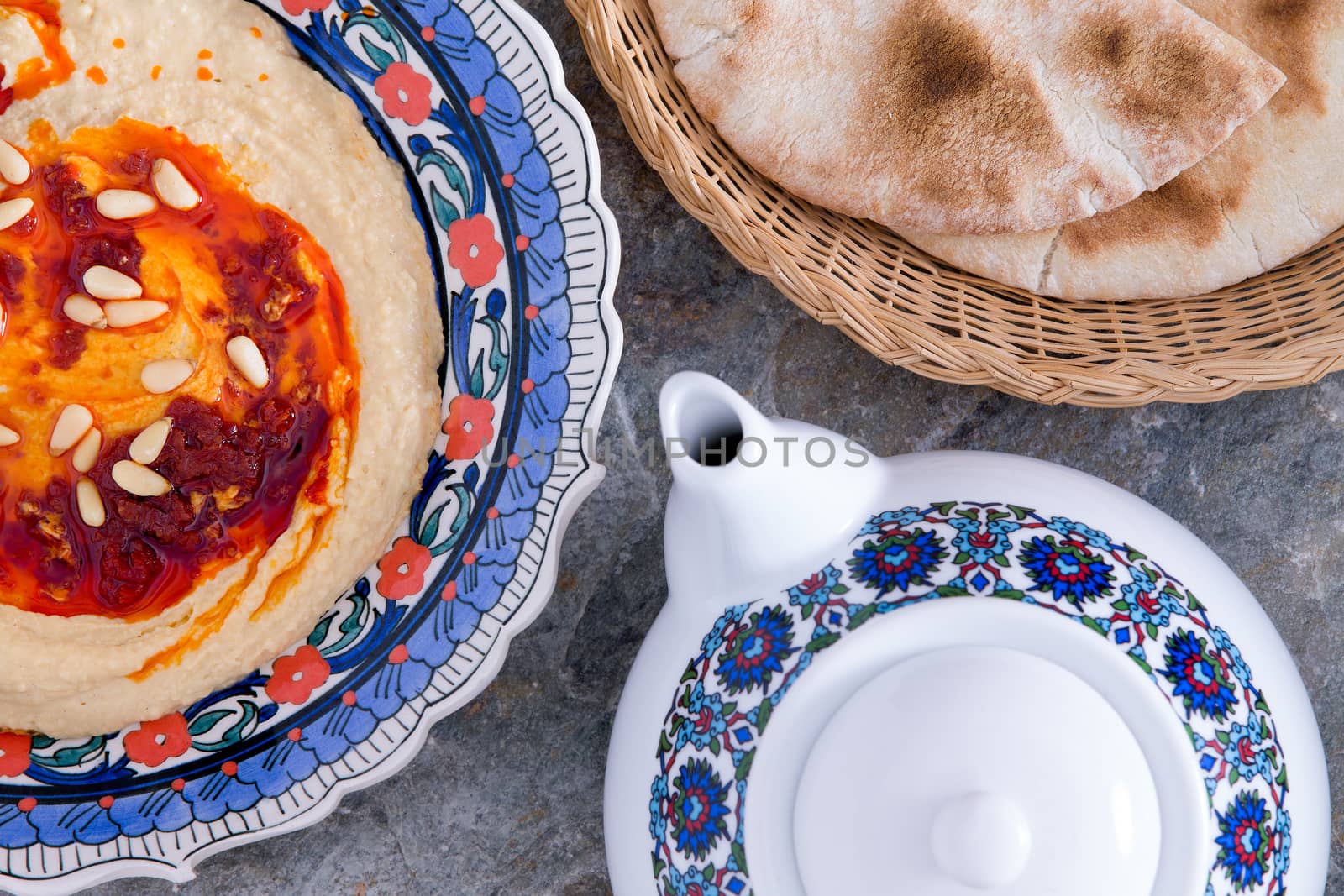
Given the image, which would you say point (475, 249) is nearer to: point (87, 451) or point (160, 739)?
point (87, 451)

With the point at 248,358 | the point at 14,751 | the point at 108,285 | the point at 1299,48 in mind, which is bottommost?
the point at 14,751

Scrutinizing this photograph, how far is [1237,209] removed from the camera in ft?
4.67

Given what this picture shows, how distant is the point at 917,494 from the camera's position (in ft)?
3.82

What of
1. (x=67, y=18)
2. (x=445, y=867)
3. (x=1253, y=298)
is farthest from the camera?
(x=445, y=867)

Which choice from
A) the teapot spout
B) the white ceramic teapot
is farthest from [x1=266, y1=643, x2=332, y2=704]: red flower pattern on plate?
the teapot spout

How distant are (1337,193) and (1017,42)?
489 mm

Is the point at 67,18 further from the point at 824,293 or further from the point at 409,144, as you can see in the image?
the point at 824,293

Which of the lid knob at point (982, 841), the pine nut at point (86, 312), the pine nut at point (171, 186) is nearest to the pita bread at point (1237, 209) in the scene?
the lid knob at point (982, 841)

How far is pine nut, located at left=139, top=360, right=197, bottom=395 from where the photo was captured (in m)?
1.33

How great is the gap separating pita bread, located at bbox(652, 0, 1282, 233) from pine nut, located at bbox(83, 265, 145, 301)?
2.64 ft

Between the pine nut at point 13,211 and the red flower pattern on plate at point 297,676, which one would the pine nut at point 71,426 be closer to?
the pine nut at point 13,211

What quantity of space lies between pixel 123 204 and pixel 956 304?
116 centimetres

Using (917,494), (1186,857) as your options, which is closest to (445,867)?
(917,494)

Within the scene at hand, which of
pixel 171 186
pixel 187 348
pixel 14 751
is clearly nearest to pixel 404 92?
pixel 171 186
